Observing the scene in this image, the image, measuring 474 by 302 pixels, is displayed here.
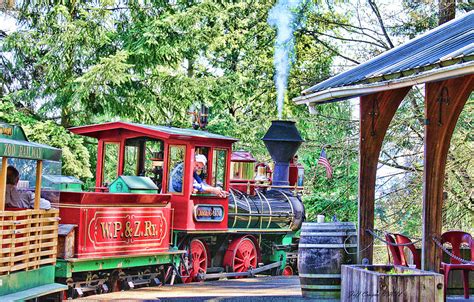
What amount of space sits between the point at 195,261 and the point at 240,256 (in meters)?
1.35

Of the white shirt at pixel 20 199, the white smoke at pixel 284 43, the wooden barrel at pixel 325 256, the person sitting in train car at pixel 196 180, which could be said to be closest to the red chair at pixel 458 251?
the wooden barrel at pixel 325 256

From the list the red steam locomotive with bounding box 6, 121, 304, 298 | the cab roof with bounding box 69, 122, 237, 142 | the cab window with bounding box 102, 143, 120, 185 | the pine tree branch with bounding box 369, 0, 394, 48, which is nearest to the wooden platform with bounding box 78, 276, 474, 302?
the red steam locomotive with bounding box 6, 121, 304, 298

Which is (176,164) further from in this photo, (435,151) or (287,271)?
(435,151)

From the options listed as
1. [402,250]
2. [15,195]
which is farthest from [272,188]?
[15,195]

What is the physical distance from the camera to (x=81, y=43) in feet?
58.9

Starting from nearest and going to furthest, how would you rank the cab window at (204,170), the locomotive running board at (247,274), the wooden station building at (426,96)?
1. the wooden station building at (426,96)
2. the locomotive running board at (247,274)
3. the cab window at (204,170)

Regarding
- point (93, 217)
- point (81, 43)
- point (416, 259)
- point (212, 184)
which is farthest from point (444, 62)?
point (81, 43)

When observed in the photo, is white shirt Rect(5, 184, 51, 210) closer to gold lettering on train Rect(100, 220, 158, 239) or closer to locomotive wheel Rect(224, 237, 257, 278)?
gold lettering on train Rect(100, 220, 158, 239)

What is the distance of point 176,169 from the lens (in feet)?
42.8

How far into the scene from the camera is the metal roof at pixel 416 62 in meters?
7.17

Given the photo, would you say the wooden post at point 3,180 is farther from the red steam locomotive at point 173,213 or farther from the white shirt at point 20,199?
the red steam locomotive at point 173,213

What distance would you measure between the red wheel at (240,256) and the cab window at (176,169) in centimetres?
174

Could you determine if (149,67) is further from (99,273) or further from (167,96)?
(99,273)

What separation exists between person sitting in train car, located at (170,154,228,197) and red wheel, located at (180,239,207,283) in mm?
836
